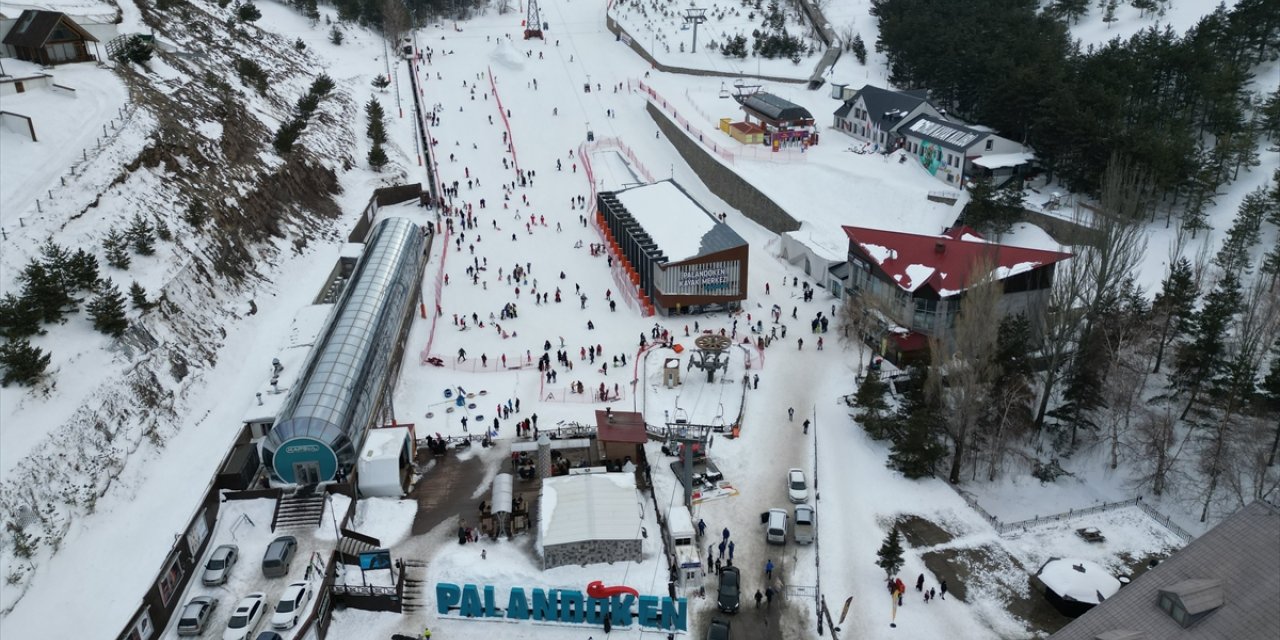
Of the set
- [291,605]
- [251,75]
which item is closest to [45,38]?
[251,75]

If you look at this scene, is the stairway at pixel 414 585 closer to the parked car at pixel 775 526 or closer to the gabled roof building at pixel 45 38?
the parked car at pixel 775 526

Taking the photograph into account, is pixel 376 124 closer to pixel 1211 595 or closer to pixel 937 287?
pixel 937 287

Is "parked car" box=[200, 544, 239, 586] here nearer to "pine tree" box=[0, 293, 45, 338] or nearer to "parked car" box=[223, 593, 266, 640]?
"parked car" box=[223, 593, 266, 640]

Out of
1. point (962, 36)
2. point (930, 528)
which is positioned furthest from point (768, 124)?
point (930, 528)

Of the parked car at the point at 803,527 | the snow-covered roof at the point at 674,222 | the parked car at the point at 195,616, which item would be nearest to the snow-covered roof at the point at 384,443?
the parked car at the point at 195,616

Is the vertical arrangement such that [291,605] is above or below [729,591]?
above

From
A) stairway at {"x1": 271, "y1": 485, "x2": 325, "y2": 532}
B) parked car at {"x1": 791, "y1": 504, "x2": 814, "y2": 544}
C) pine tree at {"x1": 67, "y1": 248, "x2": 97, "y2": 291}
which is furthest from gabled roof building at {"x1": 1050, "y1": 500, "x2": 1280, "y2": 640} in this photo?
pine tree at {"x1": 67, "y1": 248, "x2": 97, "y2": 291}

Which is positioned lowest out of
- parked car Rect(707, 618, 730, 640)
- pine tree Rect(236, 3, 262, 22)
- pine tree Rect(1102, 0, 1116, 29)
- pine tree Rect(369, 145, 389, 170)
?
parked car Rect(707, 618, 730, 640)

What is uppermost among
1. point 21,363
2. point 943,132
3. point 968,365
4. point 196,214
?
point 943,132
